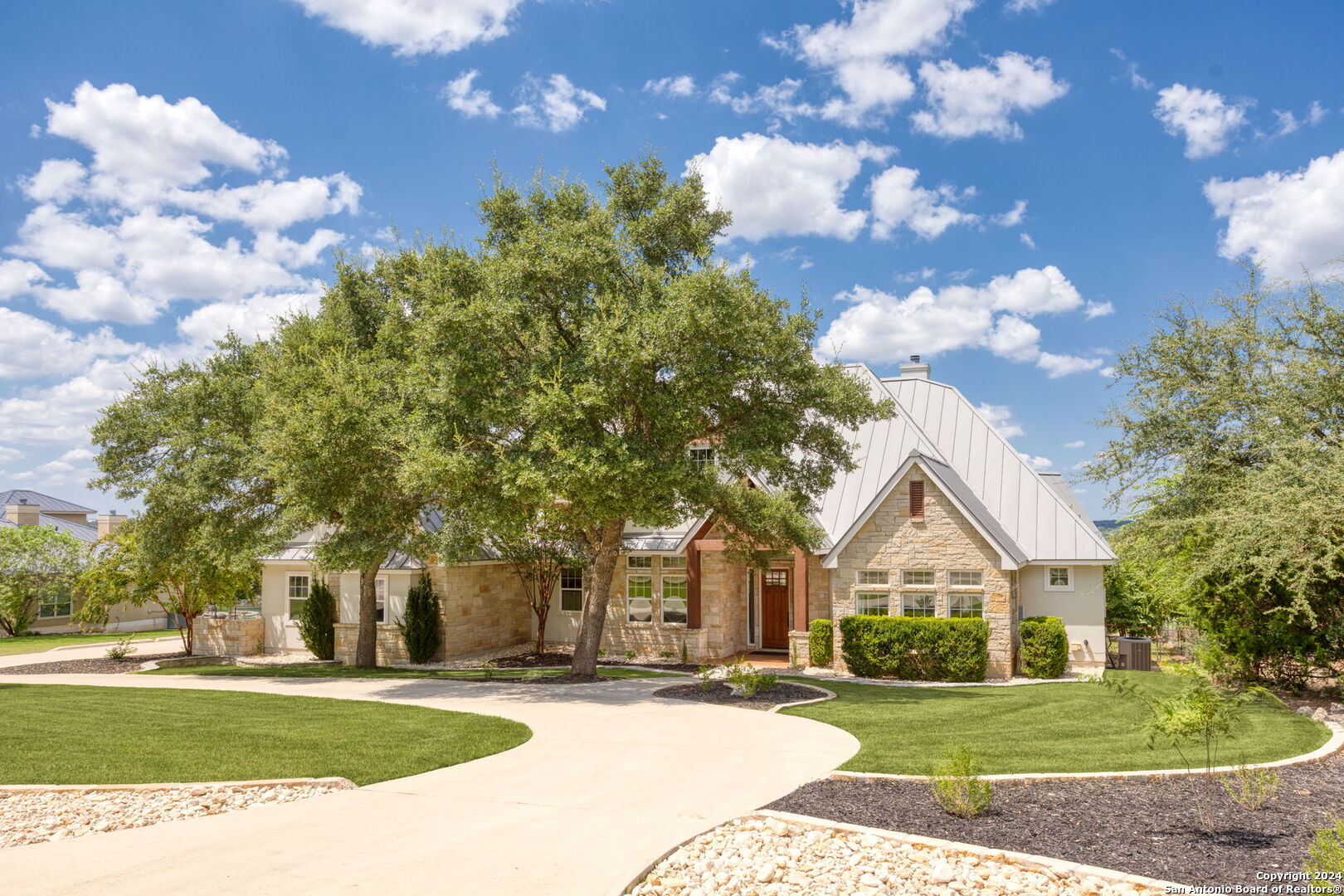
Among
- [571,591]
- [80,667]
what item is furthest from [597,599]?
[80,667]

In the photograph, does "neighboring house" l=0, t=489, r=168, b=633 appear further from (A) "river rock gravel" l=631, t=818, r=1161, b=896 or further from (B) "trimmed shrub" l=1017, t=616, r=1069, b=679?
(A) "river rock gravel" l=631, t=818, r=1161, b=896

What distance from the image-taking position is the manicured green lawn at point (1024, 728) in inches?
411

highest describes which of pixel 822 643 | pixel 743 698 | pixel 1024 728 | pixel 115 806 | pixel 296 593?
pixel 296 593

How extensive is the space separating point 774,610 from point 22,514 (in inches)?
1647

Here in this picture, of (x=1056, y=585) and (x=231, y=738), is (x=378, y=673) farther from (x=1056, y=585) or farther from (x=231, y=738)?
(x=1056, y=585)

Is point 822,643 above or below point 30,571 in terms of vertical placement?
below

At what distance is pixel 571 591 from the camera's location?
2597 centimetres

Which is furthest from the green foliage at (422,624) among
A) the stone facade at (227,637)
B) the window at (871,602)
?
the window at (871,602)

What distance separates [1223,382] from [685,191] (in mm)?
11779

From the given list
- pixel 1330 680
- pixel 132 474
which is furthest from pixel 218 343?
pixel 1330 680

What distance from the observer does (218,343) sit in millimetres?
23797

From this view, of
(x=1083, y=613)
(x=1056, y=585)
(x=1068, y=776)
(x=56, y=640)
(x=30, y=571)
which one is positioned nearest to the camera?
(x=1068, y=776)

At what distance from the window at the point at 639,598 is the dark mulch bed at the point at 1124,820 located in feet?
46.4

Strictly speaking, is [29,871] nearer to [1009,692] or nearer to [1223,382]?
[1009,692]
